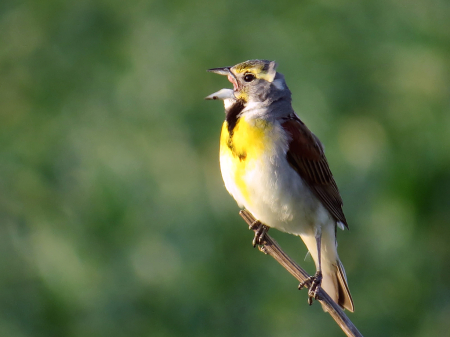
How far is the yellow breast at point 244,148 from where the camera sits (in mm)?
4480

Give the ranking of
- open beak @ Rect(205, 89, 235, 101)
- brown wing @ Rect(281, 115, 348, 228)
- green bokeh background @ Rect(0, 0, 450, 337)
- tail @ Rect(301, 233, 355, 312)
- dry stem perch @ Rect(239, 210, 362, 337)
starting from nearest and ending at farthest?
dry stem perch @ Rect(239, 210, 362, 337), open beak @ Rect(205, 89, 235, 101), brown wing @ Rect(281, 115, 348, 228), tail @ Rect(301, 233, 355, 312), green bokeh background @ Rect(0, 0, 450, 337)

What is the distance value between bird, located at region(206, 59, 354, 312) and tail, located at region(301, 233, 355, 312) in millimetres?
322

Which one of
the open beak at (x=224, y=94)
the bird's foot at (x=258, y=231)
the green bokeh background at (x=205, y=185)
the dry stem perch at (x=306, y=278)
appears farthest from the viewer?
the green bokeh background at (x=205, y=185)

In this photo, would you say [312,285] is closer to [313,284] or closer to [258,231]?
[313,284]

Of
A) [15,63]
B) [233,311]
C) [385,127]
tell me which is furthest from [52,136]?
[385,127]

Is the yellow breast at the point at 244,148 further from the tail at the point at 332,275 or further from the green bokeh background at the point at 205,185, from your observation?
the green bokeh background at the point at 205,185

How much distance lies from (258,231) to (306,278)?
27.5 inches

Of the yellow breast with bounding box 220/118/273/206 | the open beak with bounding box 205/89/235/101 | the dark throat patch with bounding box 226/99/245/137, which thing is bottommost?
the yellow breast with bounding box 220/118/273/206

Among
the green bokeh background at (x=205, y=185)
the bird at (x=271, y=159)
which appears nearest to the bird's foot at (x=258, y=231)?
the bird at (x=271, y=159)

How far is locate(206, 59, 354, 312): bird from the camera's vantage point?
177 inches

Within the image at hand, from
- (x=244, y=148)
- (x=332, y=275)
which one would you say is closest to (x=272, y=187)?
(x=244, y=148)

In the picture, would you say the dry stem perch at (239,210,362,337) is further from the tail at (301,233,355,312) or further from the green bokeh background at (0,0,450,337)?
the green bokeh background at (0,0,450,337)

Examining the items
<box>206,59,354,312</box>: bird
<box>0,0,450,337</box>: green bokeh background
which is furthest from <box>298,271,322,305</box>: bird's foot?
<box>0,0,450,337</box>: green bokeh background

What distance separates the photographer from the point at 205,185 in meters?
7.79
